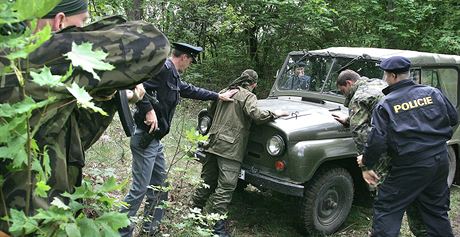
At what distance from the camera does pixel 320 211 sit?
14.7 feet

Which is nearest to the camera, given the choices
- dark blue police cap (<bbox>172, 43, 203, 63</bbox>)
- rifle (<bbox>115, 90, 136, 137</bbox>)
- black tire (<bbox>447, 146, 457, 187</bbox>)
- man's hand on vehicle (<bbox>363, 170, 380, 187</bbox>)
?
rifle (<bbox>115, 90, 136, 137</bbox>)

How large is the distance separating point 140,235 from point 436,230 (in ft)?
8.21

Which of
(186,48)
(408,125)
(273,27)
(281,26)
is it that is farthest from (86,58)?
(273,27)

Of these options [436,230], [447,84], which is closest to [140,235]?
[436,230]

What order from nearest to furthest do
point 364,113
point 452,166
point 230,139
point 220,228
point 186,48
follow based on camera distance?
1. point 186,48
2. point 364,113
3. point 220,228
4. point 230,139
5. point 452,166

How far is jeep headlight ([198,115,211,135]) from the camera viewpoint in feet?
15.8

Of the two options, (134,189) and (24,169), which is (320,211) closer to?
(134,189)

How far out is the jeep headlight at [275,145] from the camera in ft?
13.9

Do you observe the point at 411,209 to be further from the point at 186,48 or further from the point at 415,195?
the point at 186,48

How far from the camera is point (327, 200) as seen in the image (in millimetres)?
4512

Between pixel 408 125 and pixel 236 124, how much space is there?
61.4 inches

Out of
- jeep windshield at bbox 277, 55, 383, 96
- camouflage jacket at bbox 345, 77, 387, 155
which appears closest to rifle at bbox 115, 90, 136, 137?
camouflage jacket at bbox 345, 77, 387, 155

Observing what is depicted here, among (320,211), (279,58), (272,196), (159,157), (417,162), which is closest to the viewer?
(417,162)

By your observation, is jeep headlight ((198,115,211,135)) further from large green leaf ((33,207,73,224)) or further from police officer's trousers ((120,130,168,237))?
large green leaf ((33,207,73,224))
